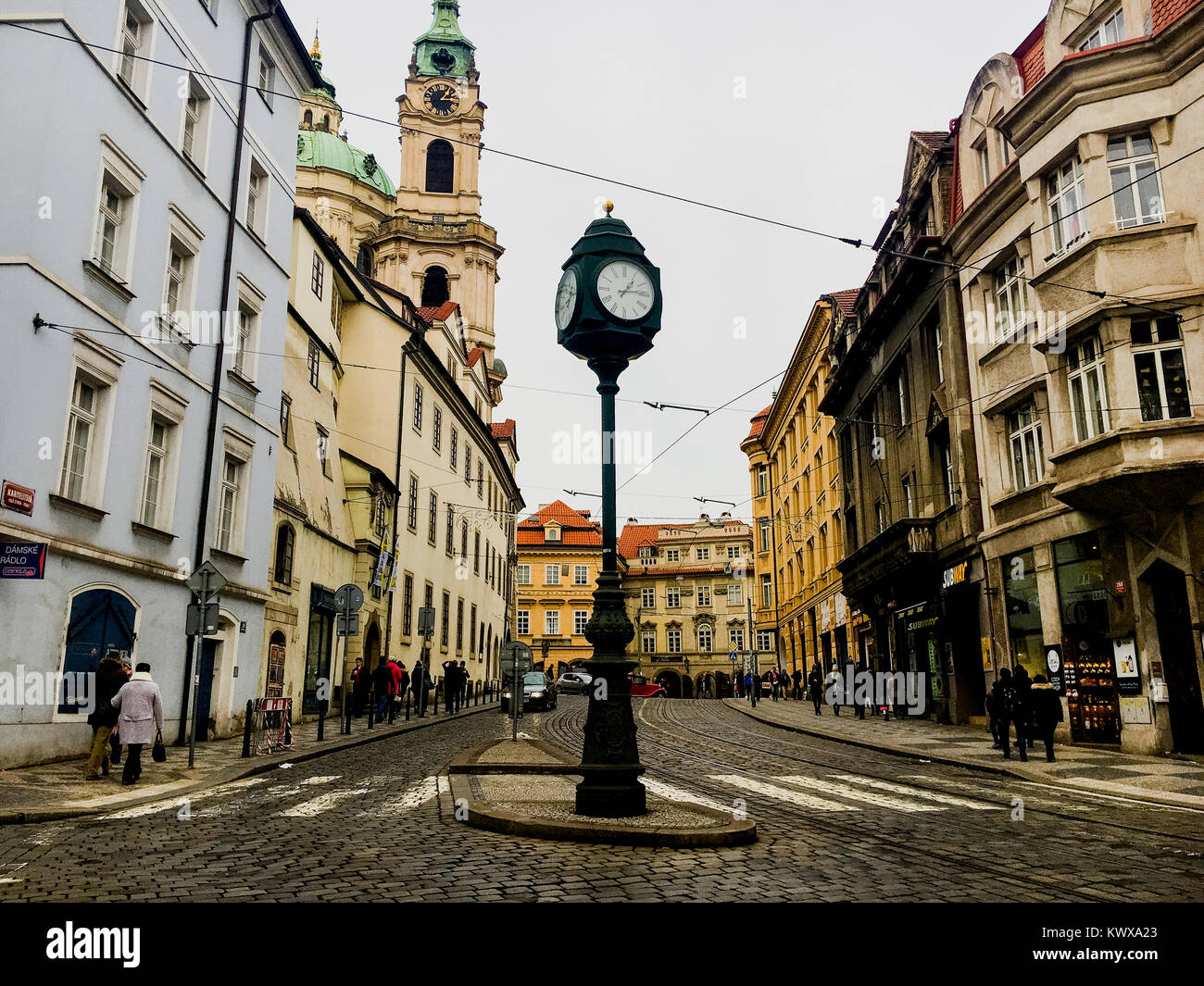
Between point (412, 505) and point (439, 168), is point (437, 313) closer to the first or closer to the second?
point (412, 505)

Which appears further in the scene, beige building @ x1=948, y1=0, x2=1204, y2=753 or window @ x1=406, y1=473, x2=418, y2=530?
window @ x1=406, y1=473, x2=418, y2=530

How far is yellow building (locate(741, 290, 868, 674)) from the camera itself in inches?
1628

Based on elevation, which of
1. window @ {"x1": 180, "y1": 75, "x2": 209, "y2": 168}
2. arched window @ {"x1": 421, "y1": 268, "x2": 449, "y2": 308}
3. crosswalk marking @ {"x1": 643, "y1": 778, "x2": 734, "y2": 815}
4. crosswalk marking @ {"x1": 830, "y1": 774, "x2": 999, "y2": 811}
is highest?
arched window @ {"x1": 421, "y1": 268, "x2": 449, "y2": 308}

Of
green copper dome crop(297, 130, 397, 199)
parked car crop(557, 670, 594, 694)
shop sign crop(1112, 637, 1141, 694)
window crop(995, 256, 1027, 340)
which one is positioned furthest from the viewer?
green copper dome crop(297, 130, 397, 199)

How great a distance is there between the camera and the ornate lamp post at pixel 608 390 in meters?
7.95

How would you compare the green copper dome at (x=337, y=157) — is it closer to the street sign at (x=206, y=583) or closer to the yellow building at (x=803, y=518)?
the yellow building at (x=803, y=518)

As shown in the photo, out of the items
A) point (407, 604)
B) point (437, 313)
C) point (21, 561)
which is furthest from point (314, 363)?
point (437, 313)

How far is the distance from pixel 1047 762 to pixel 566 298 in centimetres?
1155

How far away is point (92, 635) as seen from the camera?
14570 mm

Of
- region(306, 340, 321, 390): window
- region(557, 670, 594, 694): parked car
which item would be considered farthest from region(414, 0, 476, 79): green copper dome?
region(306, 340, 321, 390): window

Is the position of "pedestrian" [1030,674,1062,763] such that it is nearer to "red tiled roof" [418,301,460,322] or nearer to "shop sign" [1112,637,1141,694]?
"shop sign" [1112,637,1141,694]

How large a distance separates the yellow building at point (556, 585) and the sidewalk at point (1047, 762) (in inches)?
2208

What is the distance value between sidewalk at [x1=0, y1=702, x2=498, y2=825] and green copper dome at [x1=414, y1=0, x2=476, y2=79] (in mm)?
59266
